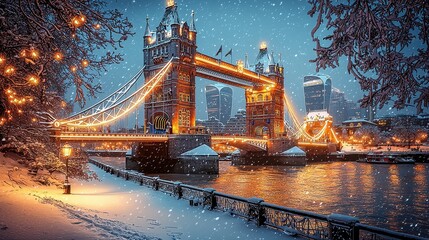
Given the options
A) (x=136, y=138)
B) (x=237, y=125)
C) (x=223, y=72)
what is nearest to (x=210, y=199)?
(x=136, y=138)

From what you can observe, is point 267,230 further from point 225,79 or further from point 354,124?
point 354,124

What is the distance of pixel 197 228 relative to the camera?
1033cm

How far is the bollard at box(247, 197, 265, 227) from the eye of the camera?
10586 mm

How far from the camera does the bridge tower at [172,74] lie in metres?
45.8

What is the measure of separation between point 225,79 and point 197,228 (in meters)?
48.0

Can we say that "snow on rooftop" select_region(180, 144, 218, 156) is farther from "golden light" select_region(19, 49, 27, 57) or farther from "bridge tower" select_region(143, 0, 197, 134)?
"golden light" select_region(19, 49, 27, 57)

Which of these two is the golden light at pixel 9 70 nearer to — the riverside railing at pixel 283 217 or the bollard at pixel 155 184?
the riverside railing at pixel 283 217

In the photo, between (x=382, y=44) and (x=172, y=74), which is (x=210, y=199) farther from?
(x=172, y=74)

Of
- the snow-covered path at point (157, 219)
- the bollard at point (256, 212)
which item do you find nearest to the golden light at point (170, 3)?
the snow-covered path at point (157, 219)

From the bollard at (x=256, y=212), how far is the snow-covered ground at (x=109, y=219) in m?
0.24

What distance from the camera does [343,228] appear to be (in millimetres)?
8234

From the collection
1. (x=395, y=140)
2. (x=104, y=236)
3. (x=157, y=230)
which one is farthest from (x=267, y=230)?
(x=395, y=140)

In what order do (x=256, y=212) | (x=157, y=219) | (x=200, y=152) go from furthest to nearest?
(x=200, y=152)
(x=157, y=219)
(x=256, y=212)

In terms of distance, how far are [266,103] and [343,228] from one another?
6497 centimetres
